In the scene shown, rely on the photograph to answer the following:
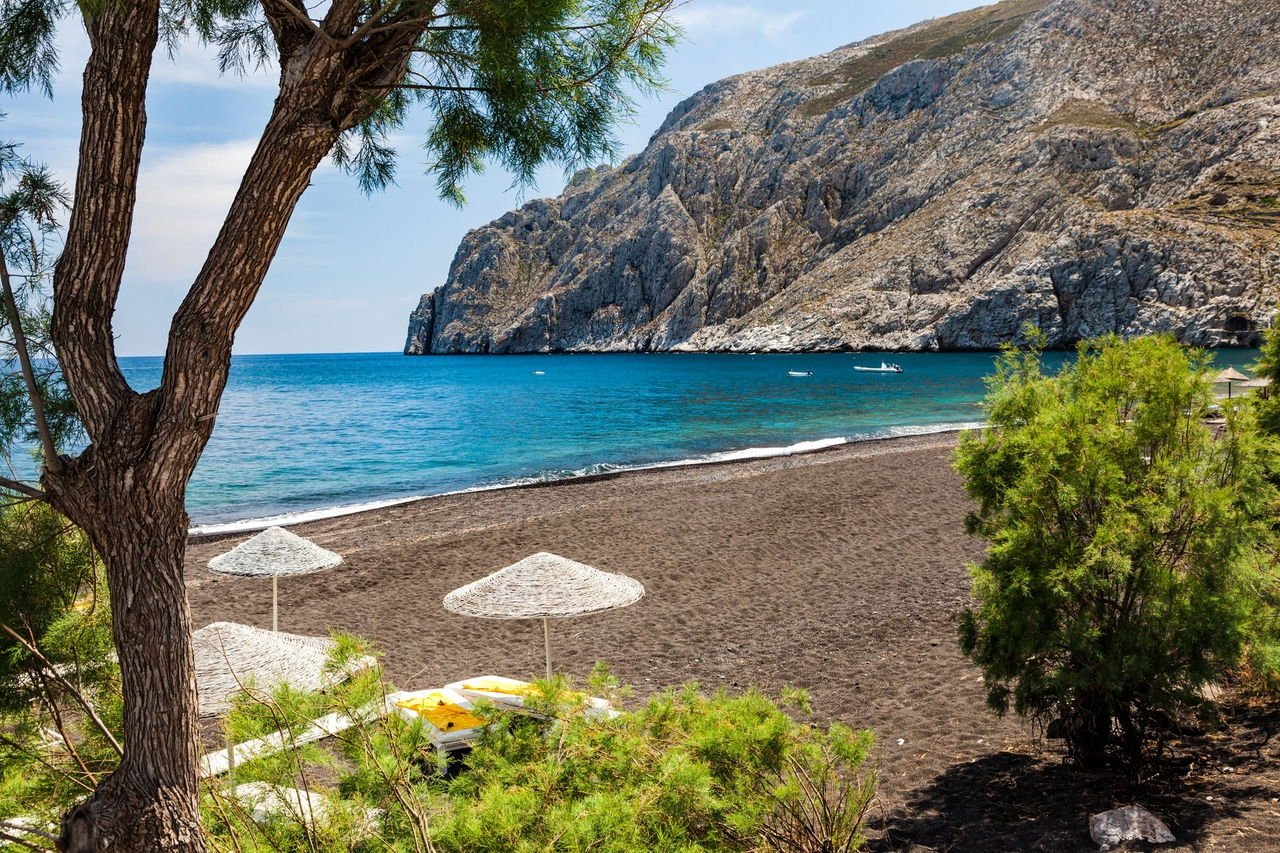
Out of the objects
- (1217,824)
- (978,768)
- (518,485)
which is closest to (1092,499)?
(1217,824)

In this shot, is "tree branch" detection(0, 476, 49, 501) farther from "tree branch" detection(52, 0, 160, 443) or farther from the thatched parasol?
the thatched parasol

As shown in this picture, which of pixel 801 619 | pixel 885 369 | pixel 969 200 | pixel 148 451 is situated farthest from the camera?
pixel 969 200

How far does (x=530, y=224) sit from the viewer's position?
144875mm

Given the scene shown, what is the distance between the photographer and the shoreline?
1817 centimetres

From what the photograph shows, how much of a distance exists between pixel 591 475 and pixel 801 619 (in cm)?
1371

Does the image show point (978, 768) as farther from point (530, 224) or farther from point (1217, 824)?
point (530, 224)

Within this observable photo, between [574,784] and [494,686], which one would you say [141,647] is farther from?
[494,686]

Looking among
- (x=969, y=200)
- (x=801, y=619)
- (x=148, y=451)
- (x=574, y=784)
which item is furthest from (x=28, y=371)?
(x=969, y=200)

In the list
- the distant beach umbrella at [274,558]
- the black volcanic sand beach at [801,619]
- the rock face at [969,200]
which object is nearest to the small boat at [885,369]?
the rock face at [969,200]

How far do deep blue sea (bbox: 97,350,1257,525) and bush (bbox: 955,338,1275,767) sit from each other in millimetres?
8421

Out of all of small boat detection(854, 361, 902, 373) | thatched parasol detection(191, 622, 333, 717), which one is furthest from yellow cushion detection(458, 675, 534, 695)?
small boat detection(854, 361, 902, 373)

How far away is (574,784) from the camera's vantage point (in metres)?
3.24

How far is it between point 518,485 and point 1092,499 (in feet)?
59.3

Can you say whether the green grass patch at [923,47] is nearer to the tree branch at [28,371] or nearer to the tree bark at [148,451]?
the tree bark at [148,451]
